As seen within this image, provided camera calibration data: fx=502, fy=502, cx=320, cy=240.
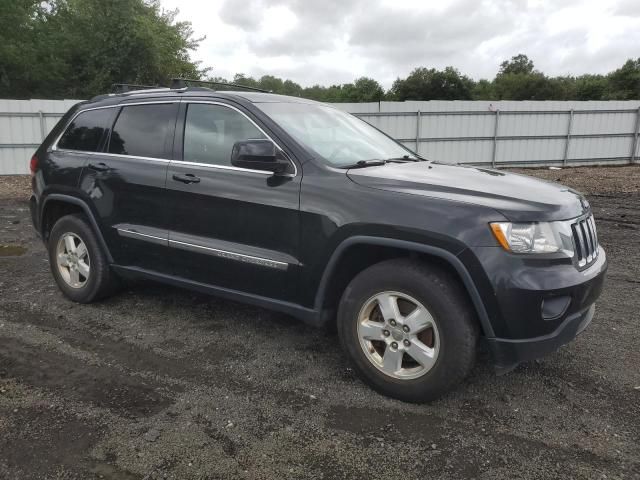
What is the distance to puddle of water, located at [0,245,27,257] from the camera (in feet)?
20.9

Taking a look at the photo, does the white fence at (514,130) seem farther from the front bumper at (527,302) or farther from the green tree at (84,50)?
the green tree at (84,50)

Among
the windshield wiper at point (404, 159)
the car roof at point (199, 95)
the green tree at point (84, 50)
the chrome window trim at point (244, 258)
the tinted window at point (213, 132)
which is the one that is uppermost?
the green tree at point (84, 50)

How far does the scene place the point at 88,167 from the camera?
429 centimetres

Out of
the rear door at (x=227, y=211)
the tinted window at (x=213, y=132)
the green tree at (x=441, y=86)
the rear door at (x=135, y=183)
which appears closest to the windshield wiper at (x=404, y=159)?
the rear door at (x=227, y=211)

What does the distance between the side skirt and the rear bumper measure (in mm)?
1077

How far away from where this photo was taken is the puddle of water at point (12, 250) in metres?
6.38

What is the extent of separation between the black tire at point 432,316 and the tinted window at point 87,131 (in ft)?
9.09

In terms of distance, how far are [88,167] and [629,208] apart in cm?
954

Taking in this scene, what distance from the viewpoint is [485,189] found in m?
2.90

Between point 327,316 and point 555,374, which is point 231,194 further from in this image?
point 555,374

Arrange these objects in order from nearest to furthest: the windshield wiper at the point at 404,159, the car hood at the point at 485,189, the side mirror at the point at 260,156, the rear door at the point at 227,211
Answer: the car hood at the point at 485,189
the side mirror at the point at 260,156
the rear door at the point at 227,211
the windshield wiper at the point at 404,159

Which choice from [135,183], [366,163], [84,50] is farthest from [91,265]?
[84,50]

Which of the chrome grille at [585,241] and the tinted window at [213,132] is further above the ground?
the tinted window at [213,132]

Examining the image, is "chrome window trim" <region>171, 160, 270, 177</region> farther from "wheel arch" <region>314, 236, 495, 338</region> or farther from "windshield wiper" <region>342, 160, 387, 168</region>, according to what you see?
"wheel arch" <region>314, 236, 495, 338</region>
